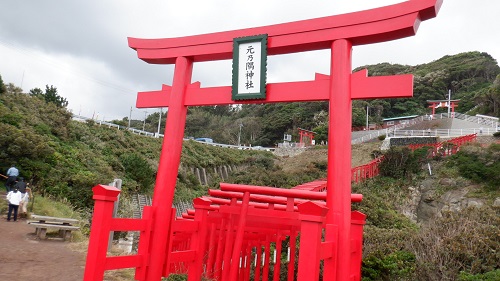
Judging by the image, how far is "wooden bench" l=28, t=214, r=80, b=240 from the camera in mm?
8961

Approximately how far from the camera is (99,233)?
333 centimetres

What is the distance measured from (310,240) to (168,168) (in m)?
2.29

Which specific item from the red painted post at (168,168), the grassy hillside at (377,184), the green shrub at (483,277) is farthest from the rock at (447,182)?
the red painted post at (168,168)

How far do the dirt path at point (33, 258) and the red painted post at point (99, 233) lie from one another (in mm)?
3456

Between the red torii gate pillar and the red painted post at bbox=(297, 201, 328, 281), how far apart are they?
0.43 metres

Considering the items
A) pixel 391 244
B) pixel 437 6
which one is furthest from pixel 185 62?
pixel 391 244

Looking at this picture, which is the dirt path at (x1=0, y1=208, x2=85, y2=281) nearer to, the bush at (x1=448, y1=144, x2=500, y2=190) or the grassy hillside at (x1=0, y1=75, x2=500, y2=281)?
the grassy hillside at (x1=0, y1=75, x2=500, y2=281)

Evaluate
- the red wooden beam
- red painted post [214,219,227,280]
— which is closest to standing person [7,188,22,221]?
red painted post [214,219,227,280]

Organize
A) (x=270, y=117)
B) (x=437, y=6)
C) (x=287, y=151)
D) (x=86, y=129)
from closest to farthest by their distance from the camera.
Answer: (x=437, y=6)
(x=86, y=129)
(x=287, y=151)
(x=270, y=117)

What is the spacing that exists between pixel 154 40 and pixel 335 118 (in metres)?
2.90

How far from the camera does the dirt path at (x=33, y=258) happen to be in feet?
20.4

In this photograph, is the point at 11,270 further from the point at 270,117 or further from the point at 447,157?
the point at 270,117

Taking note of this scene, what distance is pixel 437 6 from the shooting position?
139 inches

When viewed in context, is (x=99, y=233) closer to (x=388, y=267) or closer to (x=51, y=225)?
(x=388, y=267)
